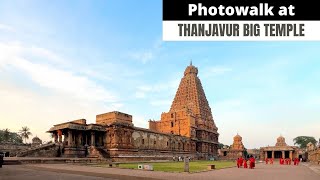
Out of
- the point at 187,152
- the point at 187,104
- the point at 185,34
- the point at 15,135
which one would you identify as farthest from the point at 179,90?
the point at 185,34

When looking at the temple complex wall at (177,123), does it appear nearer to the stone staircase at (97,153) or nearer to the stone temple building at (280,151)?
the stone temple building at (280,151)

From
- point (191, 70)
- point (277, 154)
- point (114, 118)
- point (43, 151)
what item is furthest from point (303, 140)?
point (43, 151)

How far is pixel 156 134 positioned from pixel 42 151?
2686cm

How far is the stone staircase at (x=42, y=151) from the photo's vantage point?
4238 cm

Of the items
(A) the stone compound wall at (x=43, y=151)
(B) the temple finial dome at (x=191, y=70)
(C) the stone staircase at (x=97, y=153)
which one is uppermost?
(B) the temple finial dome at (x=191, y=70)

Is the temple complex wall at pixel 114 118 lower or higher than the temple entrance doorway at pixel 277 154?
higher

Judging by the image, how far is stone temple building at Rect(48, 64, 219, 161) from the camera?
4991 centimetres

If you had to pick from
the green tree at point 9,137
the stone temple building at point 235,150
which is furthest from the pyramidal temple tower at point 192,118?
the green tree at point 9,137

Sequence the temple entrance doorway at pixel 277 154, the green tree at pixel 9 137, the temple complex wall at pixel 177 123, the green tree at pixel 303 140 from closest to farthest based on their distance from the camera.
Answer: the temple complex wall at pixel 177 123 → the green tree at pixel 9 137 → the temple entrance doorway at pixel 277 154 → the green tree at pixel 303 140

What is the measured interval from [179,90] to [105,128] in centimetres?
4437

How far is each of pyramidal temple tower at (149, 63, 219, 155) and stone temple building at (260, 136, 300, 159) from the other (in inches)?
658

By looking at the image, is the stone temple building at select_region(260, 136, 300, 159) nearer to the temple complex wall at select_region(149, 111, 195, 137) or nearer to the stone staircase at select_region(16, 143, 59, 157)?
the temple complex wall at select_region(149, 111, 195, 137)

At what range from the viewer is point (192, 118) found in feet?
268

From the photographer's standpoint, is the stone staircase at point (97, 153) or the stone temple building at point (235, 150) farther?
the stone temple building at point (235, 150)
